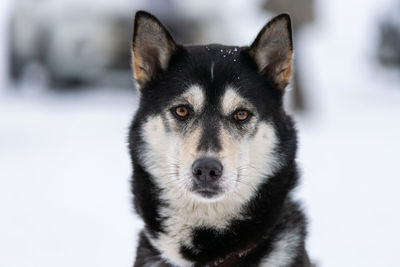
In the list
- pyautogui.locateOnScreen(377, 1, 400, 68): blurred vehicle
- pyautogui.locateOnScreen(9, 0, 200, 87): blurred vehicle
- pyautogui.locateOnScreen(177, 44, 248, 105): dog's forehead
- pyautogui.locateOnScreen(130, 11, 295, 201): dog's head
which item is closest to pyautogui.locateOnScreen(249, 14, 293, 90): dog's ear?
pyautogui.locateOnScreen(130, 11, 295, 201): dog's head

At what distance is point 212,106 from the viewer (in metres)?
3.46

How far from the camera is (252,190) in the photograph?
3410 millimetres

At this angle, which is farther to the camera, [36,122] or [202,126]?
[36,122]

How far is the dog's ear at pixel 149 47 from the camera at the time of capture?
3525 mm

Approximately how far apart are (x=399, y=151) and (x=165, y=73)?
560cm

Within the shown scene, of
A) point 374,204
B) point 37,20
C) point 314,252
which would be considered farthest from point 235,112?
point 37,20

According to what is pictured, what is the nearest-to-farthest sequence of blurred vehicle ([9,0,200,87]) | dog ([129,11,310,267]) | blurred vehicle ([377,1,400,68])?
dog ([129,11,310,267]) → blurred vehicle ([9,0,200,87]) → blurred vehicle ([377,1,400,68])


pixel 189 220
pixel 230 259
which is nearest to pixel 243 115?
pixel 189 220

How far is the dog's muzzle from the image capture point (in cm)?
316

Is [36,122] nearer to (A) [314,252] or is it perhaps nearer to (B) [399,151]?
(B) [399,151]

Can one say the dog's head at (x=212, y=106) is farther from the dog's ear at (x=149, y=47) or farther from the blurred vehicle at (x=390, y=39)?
the blurred vehicle at (x=390, y=39)

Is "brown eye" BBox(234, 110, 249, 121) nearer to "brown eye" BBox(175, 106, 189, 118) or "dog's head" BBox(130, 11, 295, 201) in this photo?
"dog's head" BBox(130, 11, 295, 201)

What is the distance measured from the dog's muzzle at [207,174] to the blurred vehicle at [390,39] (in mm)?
14915

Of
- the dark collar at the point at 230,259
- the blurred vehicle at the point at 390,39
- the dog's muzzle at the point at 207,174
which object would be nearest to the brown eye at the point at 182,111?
the dog's muzzle at the point at 207,174
